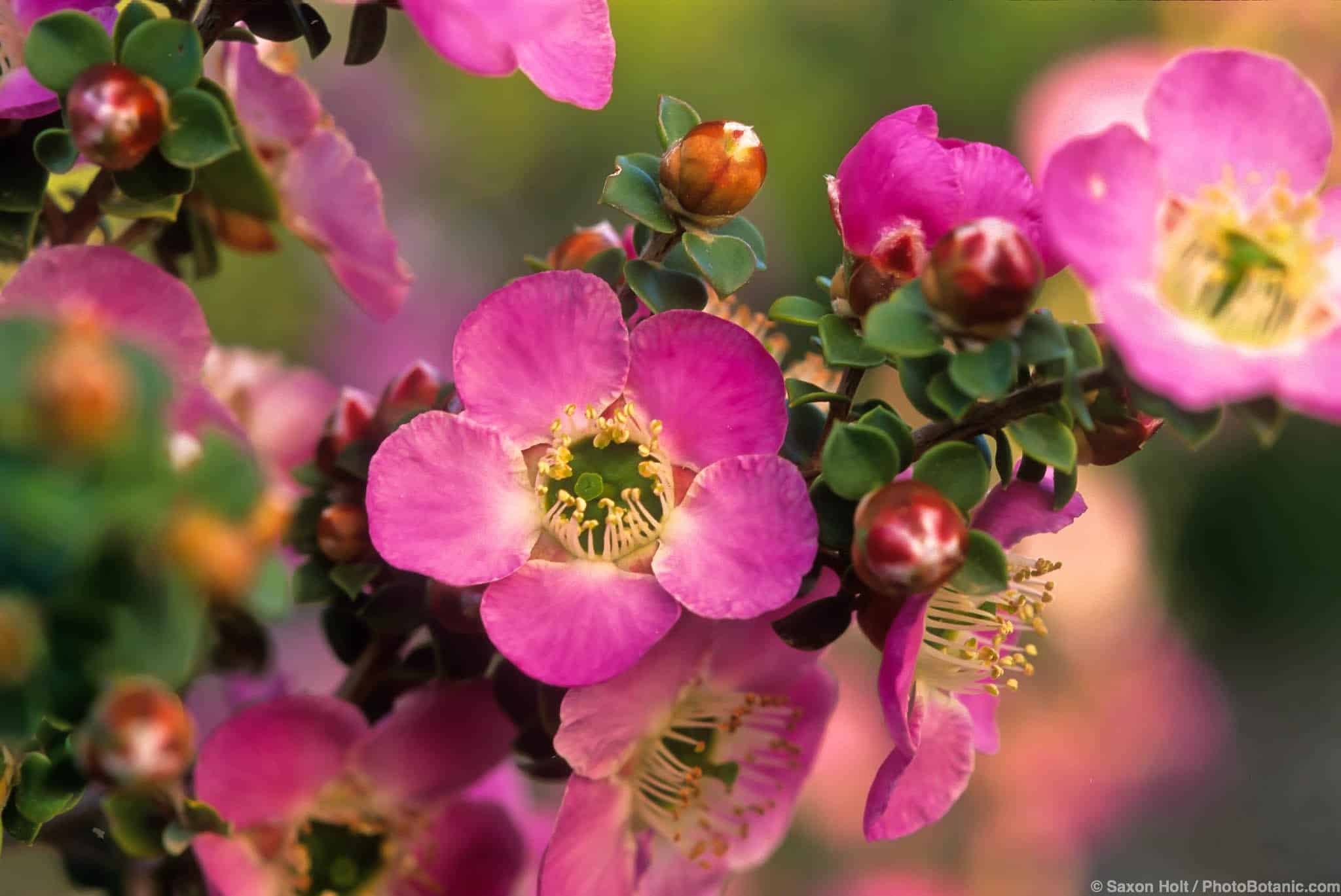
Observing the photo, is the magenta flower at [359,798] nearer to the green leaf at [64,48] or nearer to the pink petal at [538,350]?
the pink petal at [538,350]

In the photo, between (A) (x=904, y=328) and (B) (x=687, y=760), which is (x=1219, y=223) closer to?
(A) (x=904, y=328)

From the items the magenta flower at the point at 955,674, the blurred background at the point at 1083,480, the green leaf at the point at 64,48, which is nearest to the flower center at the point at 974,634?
the magenta flower at the point at 955,674

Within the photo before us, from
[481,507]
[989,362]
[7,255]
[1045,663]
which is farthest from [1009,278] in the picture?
[1045,663]

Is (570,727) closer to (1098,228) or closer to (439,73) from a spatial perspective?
(1098,228)

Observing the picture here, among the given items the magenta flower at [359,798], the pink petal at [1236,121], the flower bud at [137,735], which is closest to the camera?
the flower bud at [137,735]

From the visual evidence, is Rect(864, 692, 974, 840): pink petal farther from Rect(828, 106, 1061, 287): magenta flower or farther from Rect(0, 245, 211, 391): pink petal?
Rect(0, 245, 211, 391): pink petal

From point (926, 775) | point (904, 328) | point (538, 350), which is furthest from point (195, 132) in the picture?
point (926, 775)

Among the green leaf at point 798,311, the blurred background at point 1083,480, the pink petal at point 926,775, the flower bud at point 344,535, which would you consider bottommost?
the blurred background at point 1083,480
